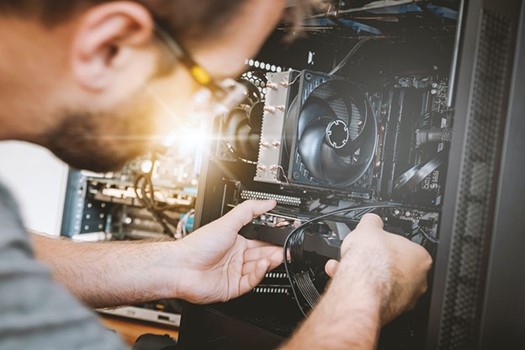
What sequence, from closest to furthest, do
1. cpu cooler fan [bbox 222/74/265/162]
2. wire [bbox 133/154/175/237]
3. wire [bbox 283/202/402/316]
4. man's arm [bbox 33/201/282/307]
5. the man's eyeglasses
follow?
the man's eyeglasses
wire [bbox 283/202/402/316]
man's arm [bbox 33/201/282/307]
cpu cooler fan [bbox 222/74/265/162]
wire [bbox 133/154/175/237]

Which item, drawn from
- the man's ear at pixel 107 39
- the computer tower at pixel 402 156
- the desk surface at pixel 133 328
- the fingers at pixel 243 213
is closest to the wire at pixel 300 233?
the computer tower at pixel 402 156

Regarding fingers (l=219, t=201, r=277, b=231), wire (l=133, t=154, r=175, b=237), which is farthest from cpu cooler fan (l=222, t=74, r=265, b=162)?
wire (l=133, t=154, r=175, b=237)

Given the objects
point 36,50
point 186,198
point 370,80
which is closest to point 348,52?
point 370,80

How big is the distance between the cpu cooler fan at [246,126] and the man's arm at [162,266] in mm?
165

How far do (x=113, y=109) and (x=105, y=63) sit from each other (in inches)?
2.7

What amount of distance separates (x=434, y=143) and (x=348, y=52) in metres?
0.31

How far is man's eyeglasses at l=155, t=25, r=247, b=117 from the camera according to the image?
613 mm

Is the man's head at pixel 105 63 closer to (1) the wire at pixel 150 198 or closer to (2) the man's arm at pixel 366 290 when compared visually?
(2) the man's arm at pixel 366 290

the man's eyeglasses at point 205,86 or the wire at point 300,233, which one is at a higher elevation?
the man's eyeglasses at point 205,86

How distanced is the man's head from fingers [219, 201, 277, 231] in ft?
1.59

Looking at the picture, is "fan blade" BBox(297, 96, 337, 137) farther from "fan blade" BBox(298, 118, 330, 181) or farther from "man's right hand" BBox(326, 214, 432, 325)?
"man's right hand" BBox(326, 214, 432, 325)

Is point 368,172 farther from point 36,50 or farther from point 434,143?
point 36,50

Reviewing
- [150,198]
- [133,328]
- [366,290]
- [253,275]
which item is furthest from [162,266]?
[133,328]

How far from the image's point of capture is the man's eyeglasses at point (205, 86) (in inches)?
24.1
